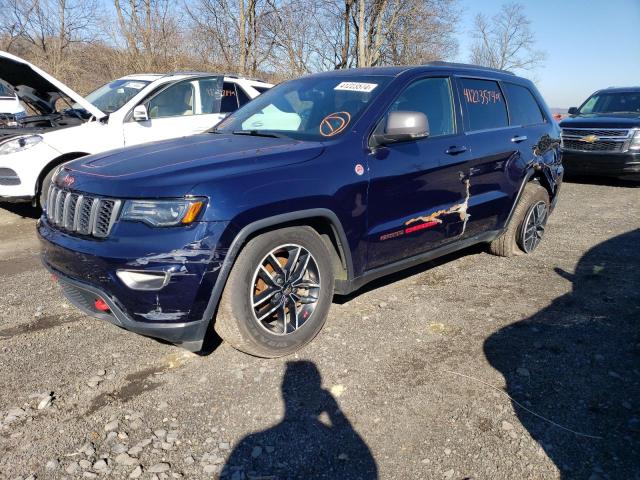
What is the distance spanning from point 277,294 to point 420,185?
1.37 m

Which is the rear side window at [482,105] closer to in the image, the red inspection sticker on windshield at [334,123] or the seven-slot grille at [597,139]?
the red inspection sticker on windshield at [334,123]

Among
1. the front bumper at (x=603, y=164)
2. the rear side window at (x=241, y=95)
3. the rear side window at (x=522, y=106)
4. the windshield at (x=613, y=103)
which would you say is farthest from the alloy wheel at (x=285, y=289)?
the windshield at (x=613, y=103)

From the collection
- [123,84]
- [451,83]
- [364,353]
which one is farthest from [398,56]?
[364,353]

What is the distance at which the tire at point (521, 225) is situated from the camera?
501cm

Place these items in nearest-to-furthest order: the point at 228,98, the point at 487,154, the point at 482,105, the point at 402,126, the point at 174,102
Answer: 1. the point at 402,126
2. the point at 487,154
3. the point at 482,105
4. the point at 174,102
5. the point at 228,98

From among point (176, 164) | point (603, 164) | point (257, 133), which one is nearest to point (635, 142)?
point (603, 164)

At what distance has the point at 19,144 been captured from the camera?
19.4ft

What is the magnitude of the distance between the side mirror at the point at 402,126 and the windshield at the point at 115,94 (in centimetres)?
463

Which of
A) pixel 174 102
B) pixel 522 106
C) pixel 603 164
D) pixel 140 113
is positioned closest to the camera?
pixel 522 106

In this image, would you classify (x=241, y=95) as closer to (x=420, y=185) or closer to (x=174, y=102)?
(x=174, y=102)

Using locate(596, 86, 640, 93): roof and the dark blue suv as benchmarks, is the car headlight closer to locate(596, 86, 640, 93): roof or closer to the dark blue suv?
the dark blue suv

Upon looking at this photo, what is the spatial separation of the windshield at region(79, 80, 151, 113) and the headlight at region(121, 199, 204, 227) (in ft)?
15.3

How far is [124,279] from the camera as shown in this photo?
2.62 m

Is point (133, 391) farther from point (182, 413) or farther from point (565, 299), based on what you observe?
point (565, 299)
